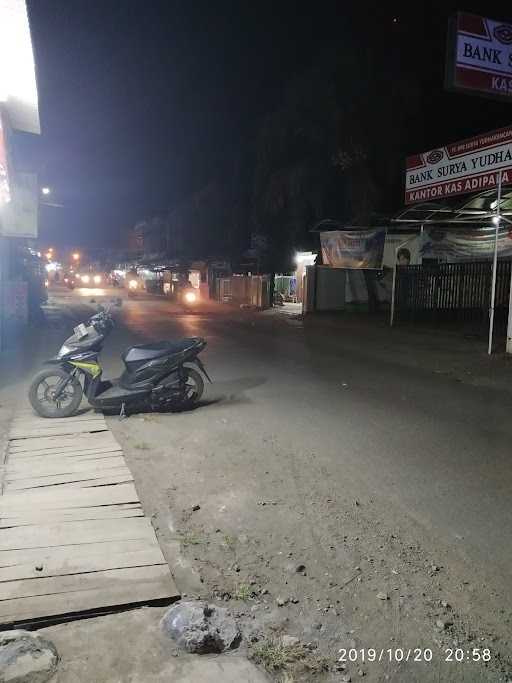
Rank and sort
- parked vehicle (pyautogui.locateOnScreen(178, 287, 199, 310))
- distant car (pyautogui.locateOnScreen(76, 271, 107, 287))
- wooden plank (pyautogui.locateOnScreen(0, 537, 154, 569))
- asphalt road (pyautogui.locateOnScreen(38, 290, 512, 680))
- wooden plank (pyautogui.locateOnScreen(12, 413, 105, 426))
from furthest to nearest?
distant car (pyautogui.locateOnScreen(76, 271, 107, 287))
parked vehicle (pyautogui.locateOnScreen(178, 287, 199, 310))
wooden plank (pyautogui.locateOnScreen(12, 413, 105, 426))
asphalt road (pyautogui.locateOnScreen(38, 290, 512, 680))
wooden plank (pyautogui.locateOnScreen(0, 537, 154, 569))

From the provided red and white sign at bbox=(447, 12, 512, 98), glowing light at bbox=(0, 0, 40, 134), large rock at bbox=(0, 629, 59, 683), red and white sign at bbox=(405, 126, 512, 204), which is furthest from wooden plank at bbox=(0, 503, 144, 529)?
red and white sign at bbox=(405, 126, 512, 204)

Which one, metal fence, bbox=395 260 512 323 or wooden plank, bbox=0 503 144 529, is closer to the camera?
wooden plank, bbox=0 503 144 529

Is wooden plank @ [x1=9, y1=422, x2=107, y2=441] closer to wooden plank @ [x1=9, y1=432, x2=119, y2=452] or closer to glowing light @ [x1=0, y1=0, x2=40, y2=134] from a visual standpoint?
wooden plank @ [x1=9, y1=432, x2=119, y2=452]

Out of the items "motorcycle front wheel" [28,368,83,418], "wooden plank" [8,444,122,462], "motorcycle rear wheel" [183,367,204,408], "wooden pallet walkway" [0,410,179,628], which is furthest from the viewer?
"motorcycle rear wheel" [183,367,204,408]

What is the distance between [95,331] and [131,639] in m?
5.32

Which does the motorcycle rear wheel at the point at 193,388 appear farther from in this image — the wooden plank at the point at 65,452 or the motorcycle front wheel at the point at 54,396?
the wooden plank at the point at 65,452

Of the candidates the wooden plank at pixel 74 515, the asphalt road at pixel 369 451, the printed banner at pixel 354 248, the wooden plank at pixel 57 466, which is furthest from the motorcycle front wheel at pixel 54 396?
the printed banner at pixel 354 248

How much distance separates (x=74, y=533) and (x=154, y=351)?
3.73 metres

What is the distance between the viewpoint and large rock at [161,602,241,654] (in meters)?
2.83

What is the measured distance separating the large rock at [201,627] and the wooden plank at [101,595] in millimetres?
235

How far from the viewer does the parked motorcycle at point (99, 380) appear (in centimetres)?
732

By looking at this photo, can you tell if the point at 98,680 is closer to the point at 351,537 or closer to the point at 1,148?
the point at 351,537

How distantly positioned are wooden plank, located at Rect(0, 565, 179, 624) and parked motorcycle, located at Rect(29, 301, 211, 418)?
406cm

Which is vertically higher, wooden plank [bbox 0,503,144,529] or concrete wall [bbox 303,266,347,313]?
concrete wall [bbox 303,266,347,313]
